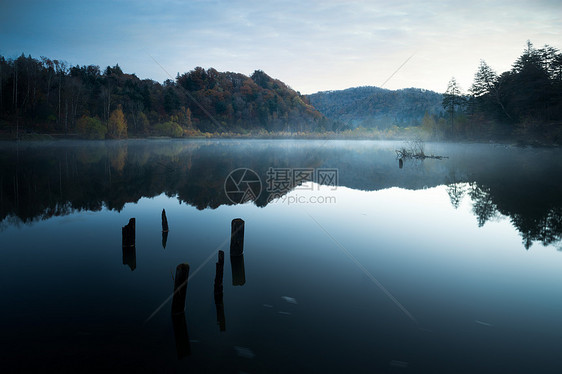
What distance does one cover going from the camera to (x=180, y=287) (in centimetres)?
577

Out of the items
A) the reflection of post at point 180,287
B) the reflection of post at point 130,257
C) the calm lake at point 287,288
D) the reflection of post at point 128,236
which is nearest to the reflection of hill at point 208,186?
the calm lake at point 287,288

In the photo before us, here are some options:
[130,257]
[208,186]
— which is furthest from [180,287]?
[208,186]

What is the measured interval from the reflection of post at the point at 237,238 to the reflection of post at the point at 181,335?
2615mm

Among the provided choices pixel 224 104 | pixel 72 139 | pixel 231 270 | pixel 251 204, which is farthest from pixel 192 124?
pixel 231 270

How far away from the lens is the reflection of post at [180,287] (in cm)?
560

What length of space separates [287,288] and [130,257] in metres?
4.43

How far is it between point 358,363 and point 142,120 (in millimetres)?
98511

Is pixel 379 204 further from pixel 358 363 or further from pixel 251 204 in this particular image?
pixel 358 363

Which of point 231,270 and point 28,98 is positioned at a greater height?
point 28,98

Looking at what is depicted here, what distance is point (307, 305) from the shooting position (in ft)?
21.5

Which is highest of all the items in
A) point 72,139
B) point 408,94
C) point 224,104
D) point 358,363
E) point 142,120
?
point 408,94

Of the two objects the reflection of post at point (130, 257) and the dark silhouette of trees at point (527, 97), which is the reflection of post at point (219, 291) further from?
the dark silhouette of trees at point (527, 97)

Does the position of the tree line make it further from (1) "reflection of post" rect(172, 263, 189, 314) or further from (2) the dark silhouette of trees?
(1) "reflection of post" rect(172, 263, 189, 314)

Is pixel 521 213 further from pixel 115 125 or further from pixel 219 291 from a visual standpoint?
pixel 115 125
